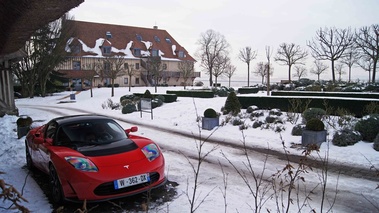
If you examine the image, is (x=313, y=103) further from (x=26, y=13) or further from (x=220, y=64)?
(x=220, y=64)

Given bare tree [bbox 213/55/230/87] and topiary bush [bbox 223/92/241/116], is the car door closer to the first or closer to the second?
topiary bush [bbox 223/92/241/116]

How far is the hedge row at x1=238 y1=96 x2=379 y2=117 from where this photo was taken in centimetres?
1247

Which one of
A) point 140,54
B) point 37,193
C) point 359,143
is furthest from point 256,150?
point 140,54

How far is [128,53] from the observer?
53969 millimetres

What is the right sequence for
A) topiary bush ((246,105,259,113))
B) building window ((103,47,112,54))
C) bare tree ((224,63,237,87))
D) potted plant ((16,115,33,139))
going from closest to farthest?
potted plant ((16,115,33,139)) < topiary bush ((246,105,259,113)) < building window ((103,47,112,54)) < bare tree ((224,63,237,87))

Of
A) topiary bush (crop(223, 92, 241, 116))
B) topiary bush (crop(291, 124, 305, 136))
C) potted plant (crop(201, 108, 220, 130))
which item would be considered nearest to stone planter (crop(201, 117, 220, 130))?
potted plant (crop(201, 108, 220, 130))

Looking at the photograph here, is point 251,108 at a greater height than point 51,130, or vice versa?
point 51,130

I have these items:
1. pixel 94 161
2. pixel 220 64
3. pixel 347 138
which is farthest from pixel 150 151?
pixel 220 64

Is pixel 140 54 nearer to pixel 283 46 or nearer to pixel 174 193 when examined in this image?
pixel 283 46

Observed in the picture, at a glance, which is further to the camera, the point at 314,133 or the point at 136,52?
the point at 136,52

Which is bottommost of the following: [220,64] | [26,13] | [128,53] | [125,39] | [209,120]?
[209,120]

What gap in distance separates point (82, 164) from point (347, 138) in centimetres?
802

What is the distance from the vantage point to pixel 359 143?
9023 millimetres

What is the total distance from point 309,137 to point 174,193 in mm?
5639
